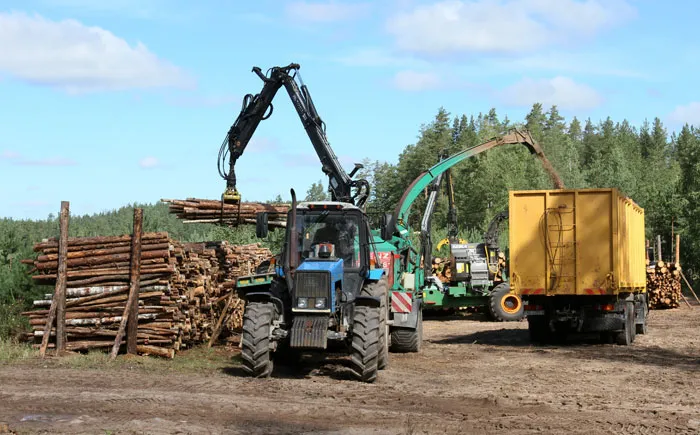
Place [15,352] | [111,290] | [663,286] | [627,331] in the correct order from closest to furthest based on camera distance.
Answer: [15,352] < [111,290] < [627,331] < [663,286]

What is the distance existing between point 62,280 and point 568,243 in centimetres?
1001

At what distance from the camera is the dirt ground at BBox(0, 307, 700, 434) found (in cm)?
940

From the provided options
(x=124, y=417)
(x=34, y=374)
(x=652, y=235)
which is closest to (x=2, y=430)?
(x=124, y=417)

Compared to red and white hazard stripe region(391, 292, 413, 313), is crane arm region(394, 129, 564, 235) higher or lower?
higher

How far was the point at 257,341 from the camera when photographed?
1288cm

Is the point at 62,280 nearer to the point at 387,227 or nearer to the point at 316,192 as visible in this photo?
the point at 387,227

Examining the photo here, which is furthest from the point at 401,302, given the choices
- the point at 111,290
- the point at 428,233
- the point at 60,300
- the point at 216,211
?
the point at 428,233

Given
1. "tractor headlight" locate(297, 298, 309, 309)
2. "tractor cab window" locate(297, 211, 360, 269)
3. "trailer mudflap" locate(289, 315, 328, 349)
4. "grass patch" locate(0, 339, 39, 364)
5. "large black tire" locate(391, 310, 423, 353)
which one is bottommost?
"grass patch" locate(0, 339, 39, 364)

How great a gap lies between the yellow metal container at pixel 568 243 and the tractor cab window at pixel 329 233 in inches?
192

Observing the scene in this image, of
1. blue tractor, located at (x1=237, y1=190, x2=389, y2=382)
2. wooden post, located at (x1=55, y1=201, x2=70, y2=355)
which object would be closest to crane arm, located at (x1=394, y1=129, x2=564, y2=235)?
blue tractor, located at (x1=237, y1=190, x2=389, y2=382)

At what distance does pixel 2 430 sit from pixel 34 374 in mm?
4698

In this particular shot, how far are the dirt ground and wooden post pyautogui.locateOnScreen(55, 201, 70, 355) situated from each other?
0.81 metres

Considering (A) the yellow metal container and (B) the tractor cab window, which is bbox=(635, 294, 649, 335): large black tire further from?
(B) the tractor cab window

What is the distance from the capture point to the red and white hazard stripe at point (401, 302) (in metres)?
16.2
